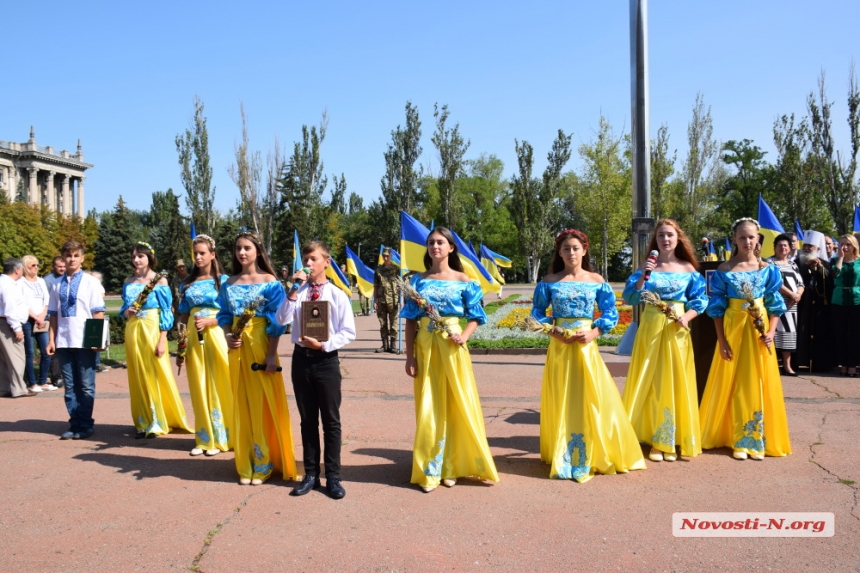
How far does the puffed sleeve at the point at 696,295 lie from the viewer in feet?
20.1

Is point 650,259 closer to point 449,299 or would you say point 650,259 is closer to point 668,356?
point 668,356

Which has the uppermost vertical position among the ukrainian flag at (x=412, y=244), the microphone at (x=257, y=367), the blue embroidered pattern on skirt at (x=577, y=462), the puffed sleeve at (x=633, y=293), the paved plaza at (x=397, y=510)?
the ukrainian flag at (x=412, y=244)

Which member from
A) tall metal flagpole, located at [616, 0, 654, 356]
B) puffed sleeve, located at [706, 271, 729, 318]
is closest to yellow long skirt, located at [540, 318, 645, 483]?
puffed sleeve, located at [706, 271, 729, 318]

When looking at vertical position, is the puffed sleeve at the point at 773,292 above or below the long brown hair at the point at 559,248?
below

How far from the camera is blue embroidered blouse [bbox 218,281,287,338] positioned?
5.79 m

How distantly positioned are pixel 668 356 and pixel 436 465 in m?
2.33

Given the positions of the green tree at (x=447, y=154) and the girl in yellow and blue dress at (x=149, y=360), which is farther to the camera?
the green tree at (x=447, y=154)

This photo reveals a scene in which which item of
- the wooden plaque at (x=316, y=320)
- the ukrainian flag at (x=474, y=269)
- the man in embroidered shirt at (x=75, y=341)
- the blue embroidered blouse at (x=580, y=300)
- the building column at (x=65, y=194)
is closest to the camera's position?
the wooden plaque at (x=316, y=320)

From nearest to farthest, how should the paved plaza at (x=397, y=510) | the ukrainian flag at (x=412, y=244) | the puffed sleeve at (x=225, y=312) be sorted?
the paved plaza at (x=397, y=510)
the puffed sleeve at (x=225, y=312)
the ukrainian flag at (x=412, y=244)

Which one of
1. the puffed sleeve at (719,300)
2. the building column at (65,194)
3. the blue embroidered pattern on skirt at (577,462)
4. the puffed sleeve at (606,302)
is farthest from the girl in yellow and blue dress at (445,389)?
the building column at (65,194)

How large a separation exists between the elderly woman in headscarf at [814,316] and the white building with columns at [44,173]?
9075 cm

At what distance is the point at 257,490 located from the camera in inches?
214

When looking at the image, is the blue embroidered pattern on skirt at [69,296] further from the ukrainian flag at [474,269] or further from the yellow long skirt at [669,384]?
the ukrainian flag at [474,269]

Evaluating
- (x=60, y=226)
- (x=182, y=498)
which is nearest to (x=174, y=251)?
(x=60, y=226)
